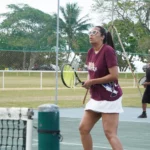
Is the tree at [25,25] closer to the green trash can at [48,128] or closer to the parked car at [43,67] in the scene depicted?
the parked car at [43,67]

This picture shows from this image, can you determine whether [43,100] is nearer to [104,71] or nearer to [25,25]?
[104,71]

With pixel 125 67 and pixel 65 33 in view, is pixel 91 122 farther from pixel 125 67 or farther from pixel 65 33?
pixel 65 33

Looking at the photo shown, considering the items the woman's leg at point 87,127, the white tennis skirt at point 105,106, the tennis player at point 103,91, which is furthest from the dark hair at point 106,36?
the woman's leg at point 87,127

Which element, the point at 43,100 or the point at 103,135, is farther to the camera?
the point at 43,100

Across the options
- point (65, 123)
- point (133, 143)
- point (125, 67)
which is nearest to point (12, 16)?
point (125, 67)

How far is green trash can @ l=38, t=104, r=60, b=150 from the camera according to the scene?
4797mm

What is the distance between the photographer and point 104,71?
253 inches

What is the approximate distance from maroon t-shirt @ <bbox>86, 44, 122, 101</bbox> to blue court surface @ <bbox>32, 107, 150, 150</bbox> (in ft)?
8.33

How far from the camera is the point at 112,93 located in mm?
6398

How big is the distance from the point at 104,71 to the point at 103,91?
226 mm

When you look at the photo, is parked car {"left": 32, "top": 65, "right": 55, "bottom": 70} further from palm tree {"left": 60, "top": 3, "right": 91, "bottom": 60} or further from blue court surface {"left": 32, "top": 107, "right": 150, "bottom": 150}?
blue court surface {"left": 32, "top": 107, "right": 150, "bottom": 150}

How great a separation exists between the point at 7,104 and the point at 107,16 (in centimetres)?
2432

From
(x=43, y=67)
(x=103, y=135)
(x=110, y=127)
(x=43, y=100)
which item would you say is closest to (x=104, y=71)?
(x=110, y=127)

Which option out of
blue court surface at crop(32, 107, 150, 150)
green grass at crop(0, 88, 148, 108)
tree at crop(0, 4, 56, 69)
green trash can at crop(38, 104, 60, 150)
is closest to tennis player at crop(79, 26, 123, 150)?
green trash can at crop(38, 104, 60, 150)
